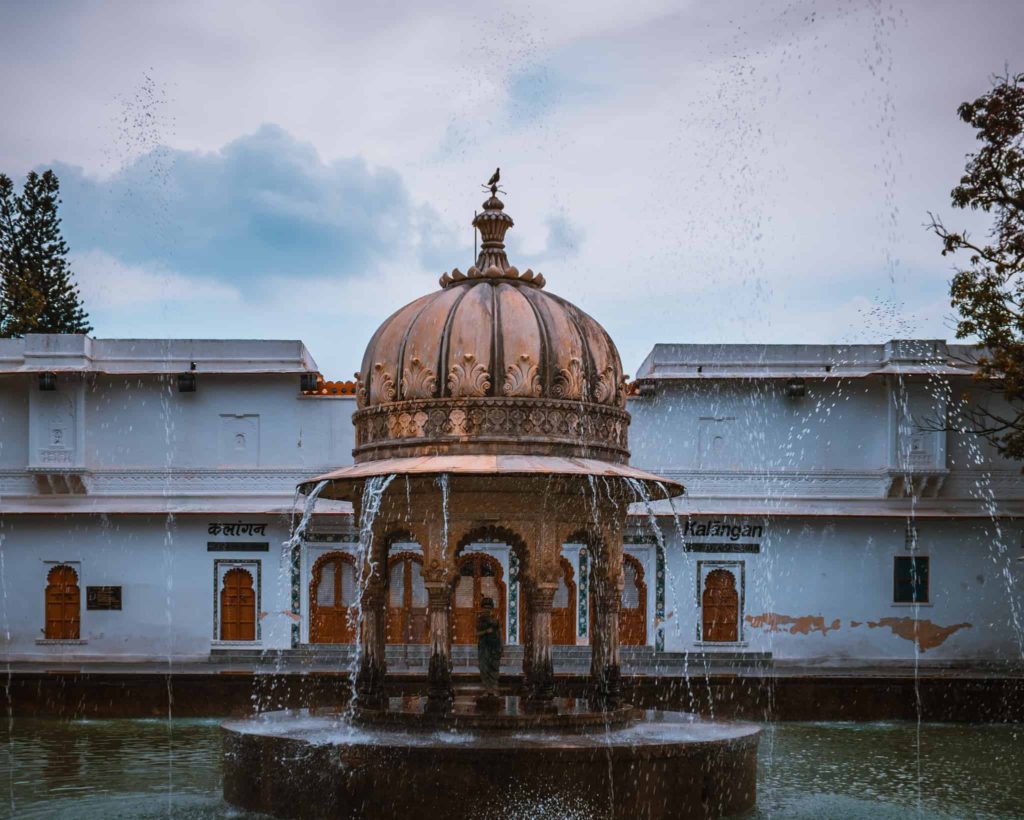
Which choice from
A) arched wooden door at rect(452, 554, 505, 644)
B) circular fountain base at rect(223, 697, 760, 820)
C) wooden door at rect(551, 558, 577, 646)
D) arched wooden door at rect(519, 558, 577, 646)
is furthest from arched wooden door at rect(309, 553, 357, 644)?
circular fountain base at rect(223, 697, 760, 820)

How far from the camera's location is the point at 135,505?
22.7 meters

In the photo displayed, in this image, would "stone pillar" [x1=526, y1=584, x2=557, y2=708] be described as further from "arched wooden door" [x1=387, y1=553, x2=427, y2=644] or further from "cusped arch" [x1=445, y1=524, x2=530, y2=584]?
"arched wooden door" [x1=387, y1=553, x2=427, y2=644]

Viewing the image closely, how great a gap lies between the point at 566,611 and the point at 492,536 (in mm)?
12253

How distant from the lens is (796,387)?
882 inches

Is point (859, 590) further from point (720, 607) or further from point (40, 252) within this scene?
point (40, 252)

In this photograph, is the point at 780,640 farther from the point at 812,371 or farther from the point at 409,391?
the point at 409,391

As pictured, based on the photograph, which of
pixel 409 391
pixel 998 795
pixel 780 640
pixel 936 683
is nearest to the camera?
pixel 409 391

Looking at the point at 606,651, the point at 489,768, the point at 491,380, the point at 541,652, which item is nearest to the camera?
the point at 489,768

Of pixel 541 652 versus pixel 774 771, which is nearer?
pixel 541 652

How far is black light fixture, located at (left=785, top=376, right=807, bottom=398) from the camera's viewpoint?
22.4 m

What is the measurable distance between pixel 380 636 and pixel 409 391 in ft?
6.63

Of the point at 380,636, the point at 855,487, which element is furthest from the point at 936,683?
the point at 380,636

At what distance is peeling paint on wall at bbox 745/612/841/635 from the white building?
0.11ft

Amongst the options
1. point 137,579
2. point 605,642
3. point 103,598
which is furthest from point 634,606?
point 605,642
